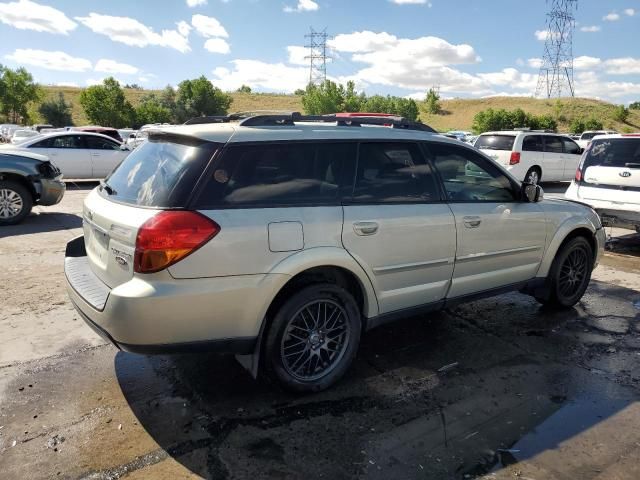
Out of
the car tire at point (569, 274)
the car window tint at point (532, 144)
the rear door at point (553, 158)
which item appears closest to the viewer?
the car tire at point (569, 274)

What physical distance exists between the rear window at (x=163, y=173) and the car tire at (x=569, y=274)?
3.55 m

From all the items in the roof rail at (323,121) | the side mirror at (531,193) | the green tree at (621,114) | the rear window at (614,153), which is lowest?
the side mirror at (531,193)

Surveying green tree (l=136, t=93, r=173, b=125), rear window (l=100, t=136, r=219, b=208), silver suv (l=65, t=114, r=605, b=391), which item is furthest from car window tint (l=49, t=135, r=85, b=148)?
green tree (l=136, t=93, r=173, b=125)

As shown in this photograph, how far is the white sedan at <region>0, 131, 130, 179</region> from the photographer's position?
14.0 meters

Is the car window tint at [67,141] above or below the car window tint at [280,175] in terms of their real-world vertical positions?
below

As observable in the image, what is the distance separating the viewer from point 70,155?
14.2 meters

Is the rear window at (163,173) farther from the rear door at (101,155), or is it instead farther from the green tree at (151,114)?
the green tree at (151,114)

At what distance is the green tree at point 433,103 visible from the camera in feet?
344

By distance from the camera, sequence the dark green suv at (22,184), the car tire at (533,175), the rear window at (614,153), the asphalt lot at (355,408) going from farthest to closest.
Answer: the car tire at (533,175)
the dark green suv at (22,184)
the rear window at (614,153)
the asphalt lot at (355,408)

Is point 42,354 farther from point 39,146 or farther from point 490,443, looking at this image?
point 39,146

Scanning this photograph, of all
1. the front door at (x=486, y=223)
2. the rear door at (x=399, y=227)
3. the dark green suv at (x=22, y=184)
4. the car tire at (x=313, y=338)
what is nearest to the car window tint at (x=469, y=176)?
the front door at (x=486, y=223)

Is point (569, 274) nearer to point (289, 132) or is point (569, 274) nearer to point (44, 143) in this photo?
point (289, 132)

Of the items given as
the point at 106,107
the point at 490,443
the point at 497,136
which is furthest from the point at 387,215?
the point at 106,107

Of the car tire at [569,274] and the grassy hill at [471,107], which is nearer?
the car tire at [569,274]
